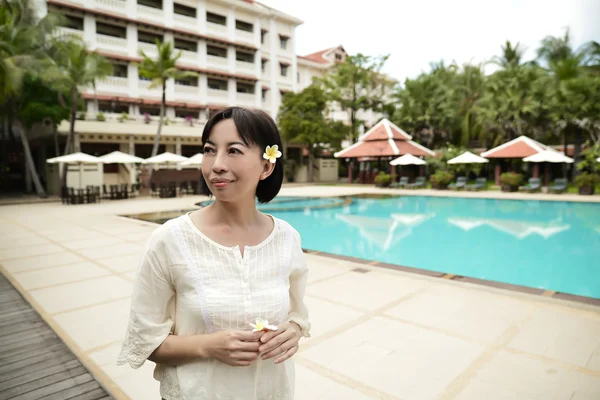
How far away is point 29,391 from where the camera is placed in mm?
2572

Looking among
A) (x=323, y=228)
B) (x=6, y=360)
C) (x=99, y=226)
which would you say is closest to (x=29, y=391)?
(x=6, y=360)

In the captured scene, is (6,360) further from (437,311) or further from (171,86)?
(171,86)

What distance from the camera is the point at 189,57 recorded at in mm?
28859

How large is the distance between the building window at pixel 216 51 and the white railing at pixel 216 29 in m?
1.11

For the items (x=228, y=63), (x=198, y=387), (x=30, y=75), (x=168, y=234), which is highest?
(x=228, y=63)

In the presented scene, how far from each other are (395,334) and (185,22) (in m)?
30.2

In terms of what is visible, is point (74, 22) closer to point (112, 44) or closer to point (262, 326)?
point (112, 44)

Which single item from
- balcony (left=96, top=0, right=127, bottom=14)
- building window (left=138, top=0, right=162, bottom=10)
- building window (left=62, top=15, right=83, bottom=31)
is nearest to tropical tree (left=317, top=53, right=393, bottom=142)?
building window (left=138, top=0, right=162, bottom=10)

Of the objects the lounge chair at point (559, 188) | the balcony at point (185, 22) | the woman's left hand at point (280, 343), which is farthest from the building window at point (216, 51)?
the woman's left hand at point (280, 343)

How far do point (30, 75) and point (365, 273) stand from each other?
19699 millimetres

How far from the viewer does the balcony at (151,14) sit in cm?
2672

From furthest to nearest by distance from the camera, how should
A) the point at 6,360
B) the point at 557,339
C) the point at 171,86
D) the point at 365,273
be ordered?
the point at 171,86 < the point at 365,273 < the point at 557,339 < the point at 6,360

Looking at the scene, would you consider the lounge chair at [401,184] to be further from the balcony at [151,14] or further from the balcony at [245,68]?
the balcony at [151,14]

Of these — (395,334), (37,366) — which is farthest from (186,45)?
(395,334)
